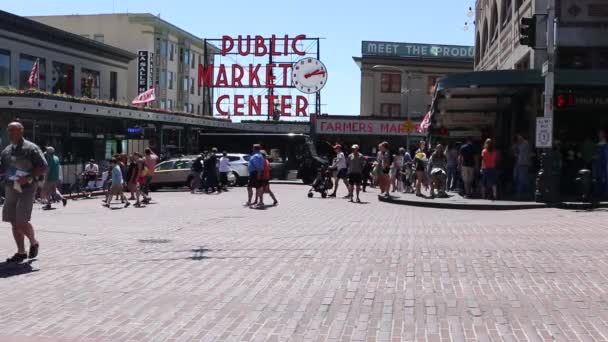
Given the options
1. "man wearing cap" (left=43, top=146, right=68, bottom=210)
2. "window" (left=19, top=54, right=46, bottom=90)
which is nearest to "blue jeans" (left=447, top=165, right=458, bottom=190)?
"man wearing cap" (left=43, top=146, right=68, bottom=210)

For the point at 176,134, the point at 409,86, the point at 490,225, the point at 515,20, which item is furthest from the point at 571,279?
the point at 409,86

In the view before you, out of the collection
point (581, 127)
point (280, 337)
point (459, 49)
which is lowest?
→ point (280, 337)

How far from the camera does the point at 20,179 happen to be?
9188 millimetres

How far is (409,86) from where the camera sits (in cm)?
6719

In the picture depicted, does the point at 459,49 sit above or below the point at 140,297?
above

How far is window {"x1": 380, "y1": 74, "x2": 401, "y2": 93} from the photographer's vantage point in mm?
67500

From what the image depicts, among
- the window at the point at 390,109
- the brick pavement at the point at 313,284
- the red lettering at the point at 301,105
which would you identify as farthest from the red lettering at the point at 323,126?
the brick pavement at the point at 313,284

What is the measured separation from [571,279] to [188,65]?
218ft

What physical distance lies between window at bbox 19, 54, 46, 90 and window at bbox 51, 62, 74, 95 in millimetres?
1110

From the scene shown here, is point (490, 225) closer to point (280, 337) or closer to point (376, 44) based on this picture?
point (280, 337)

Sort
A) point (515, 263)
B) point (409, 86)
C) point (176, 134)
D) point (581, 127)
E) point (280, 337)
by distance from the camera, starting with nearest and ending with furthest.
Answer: point (280, 337), point (515, 263), point (581, 127), point (176, 134), point (409, 86)

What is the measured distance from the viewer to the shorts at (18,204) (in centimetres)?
930

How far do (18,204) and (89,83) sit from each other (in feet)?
129

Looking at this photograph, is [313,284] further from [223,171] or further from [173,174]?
[173,174]
